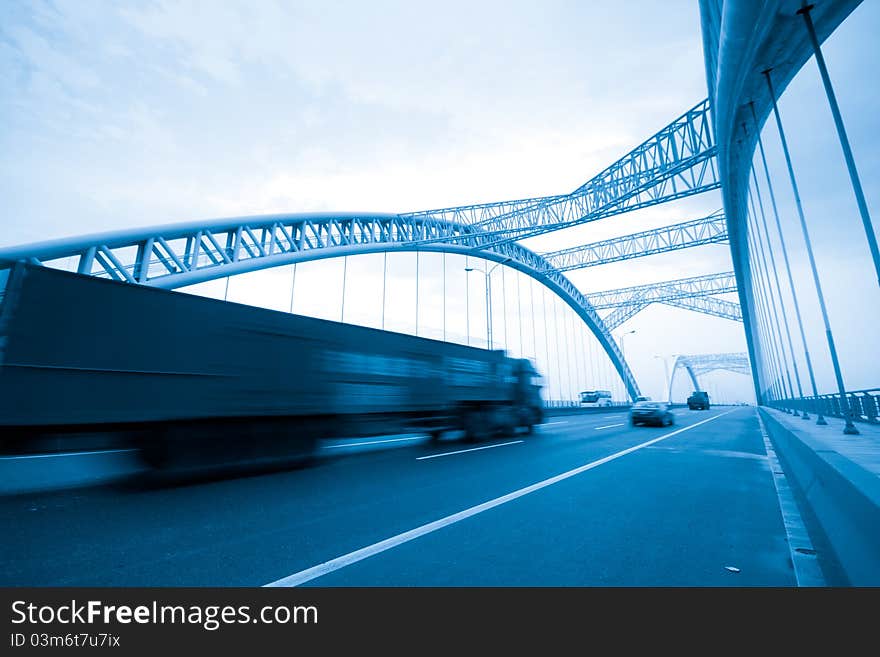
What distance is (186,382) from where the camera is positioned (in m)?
7.88

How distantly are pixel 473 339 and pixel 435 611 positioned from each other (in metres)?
17.2

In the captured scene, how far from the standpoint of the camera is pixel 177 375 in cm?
775

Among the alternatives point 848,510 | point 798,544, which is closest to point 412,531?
point 848,510

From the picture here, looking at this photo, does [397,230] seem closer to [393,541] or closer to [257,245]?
[257,245]

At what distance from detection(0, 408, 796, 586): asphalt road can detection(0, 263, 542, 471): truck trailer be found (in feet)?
3.21

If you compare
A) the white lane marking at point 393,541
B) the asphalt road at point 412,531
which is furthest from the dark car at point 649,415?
the white lane marking at point 393,541

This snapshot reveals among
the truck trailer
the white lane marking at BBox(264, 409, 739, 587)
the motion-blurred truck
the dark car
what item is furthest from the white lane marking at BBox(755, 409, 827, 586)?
the motion-blurred truck

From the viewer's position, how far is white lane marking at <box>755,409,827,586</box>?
11.6ft

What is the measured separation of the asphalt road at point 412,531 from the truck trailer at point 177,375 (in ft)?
3.21

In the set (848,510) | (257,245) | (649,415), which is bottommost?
(848,510)

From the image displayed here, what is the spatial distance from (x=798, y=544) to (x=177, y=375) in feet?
29.2

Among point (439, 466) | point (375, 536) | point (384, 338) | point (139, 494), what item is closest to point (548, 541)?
point (375, 536)

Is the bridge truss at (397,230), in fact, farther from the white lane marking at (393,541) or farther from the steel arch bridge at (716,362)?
the steel arch bridge at (716,362)

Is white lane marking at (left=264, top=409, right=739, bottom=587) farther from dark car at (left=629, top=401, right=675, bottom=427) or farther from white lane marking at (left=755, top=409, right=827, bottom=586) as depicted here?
dark car at (left=629, top=401, right=675, bottom=427)
